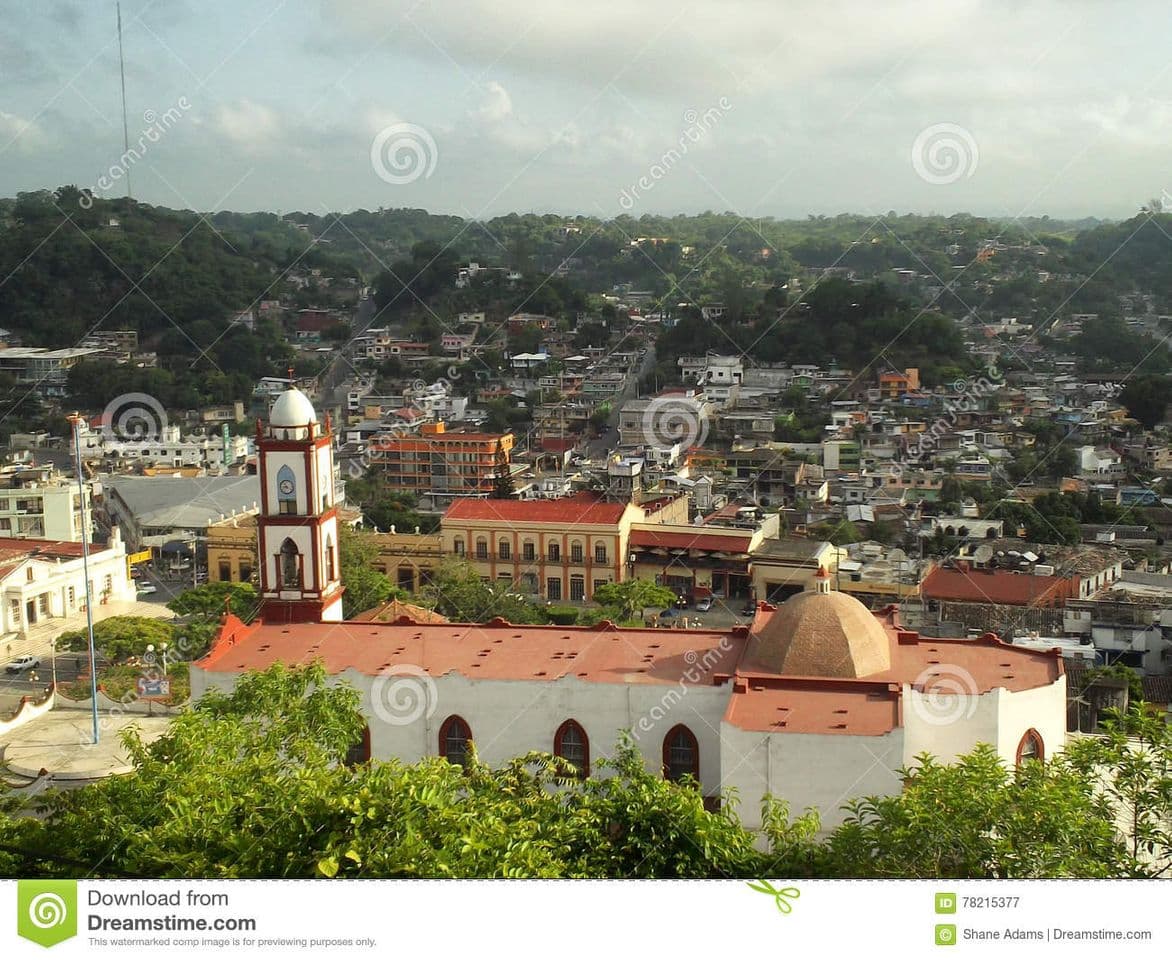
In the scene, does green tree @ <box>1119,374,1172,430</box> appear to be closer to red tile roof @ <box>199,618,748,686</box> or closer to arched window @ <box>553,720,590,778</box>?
red tile roof @ <box>199,618,748,686</box>

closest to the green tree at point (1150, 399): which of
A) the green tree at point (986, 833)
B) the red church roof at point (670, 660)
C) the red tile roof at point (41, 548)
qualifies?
the red church roof at point (670, 660)

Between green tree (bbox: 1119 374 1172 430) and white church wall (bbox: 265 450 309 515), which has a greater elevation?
green tree (bbox: 1119 374 1172 430)

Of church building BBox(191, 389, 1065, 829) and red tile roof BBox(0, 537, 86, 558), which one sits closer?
church building BBox(191, 389, 1065, 829)

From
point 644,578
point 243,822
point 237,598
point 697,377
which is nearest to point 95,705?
point 237,598

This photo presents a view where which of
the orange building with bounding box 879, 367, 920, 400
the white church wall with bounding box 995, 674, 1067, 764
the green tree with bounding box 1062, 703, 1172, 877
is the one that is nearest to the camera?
the green tree with bounding box 1062, 703, 1172, 877

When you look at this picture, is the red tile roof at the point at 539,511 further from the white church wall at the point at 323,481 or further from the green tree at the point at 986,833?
the green tree at the point at 986,833

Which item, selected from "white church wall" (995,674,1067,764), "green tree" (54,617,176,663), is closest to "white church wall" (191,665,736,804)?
"white church wall" (995,674,1067,764)

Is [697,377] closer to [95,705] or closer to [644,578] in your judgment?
[644,578]
